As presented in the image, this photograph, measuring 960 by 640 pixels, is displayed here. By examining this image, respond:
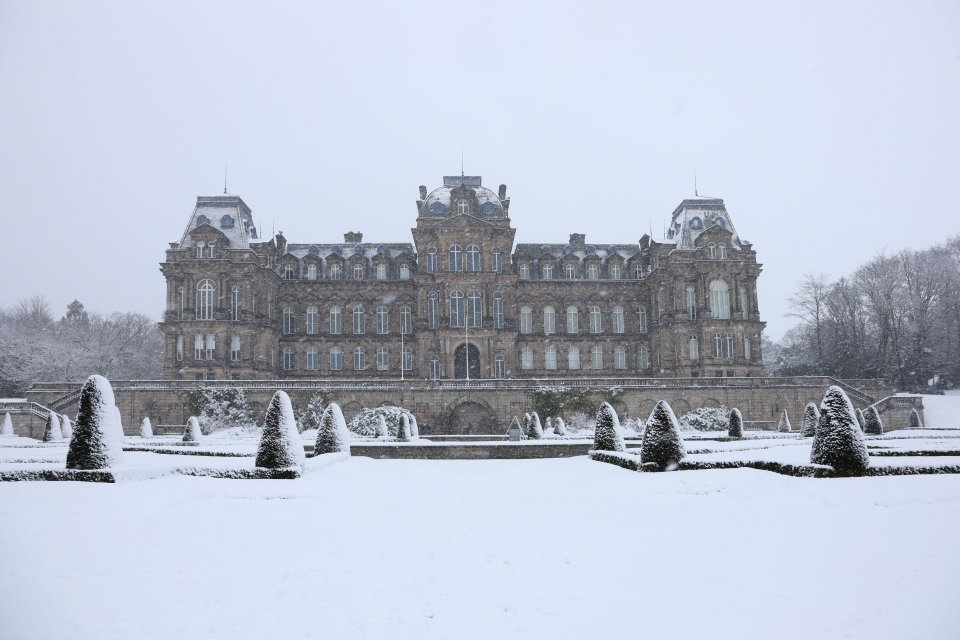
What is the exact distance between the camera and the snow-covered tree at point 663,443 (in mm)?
17969

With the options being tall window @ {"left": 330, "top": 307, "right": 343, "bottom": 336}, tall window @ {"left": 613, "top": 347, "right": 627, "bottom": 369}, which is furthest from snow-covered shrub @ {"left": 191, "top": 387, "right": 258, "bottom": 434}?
tall window @ {"left": 613, "top": 347, "right": 627, "bottom": 369}

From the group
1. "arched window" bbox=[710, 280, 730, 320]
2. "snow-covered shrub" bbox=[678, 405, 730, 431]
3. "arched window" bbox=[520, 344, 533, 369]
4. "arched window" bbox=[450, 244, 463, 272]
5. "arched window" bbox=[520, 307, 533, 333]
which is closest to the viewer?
"snow-covered shrub" bbox=[678, 405, 730, 431]

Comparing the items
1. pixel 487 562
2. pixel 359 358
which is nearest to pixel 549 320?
pixel 359 358

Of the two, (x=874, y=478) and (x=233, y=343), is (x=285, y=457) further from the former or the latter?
(x=233, y=343)

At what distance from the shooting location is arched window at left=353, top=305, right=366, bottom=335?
63.4 metres

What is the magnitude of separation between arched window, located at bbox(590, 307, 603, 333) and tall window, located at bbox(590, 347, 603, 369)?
1664 millimetres

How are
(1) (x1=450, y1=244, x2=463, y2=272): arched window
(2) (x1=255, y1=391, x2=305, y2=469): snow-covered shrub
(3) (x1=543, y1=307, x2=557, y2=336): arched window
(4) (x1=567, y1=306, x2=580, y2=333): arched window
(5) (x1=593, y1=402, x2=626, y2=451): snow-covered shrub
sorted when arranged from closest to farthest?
(2) (x1=255, y1=391, x2=305, y2=469): snow-covered shrub, (5) (x1=593, y1=402, x2=626, y2=451): snow-covered shrub, (1) (x1=450, y1=244, x2=463, y2=272): arched window, (3) (x1=543, y1=307, x2=557, y2=336): arched window, (4) (x1=567, y1=306, x2=580, y2=333): arched window

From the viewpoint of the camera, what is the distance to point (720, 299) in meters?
58.7

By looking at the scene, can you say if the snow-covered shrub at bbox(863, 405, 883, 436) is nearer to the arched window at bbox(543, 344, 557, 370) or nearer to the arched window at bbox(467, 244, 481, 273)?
the arched window at bbox(467, 244, 481, 273)

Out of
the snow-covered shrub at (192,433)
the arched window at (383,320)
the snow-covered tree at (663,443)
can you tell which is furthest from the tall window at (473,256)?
the snow-covered tree at (663,443)

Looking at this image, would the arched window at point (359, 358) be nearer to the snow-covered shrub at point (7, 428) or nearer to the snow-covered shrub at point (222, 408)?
the snow-covered shrub at point (222, 408)

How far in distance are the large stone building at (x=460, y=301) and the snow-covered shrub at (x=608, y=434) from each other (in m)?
31.5

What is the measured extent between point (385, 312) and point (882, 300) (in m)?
44.4

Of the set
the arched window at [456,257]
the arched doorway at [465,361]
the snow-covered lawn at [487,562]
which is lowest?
the snow-covered lawn at [487,562]
